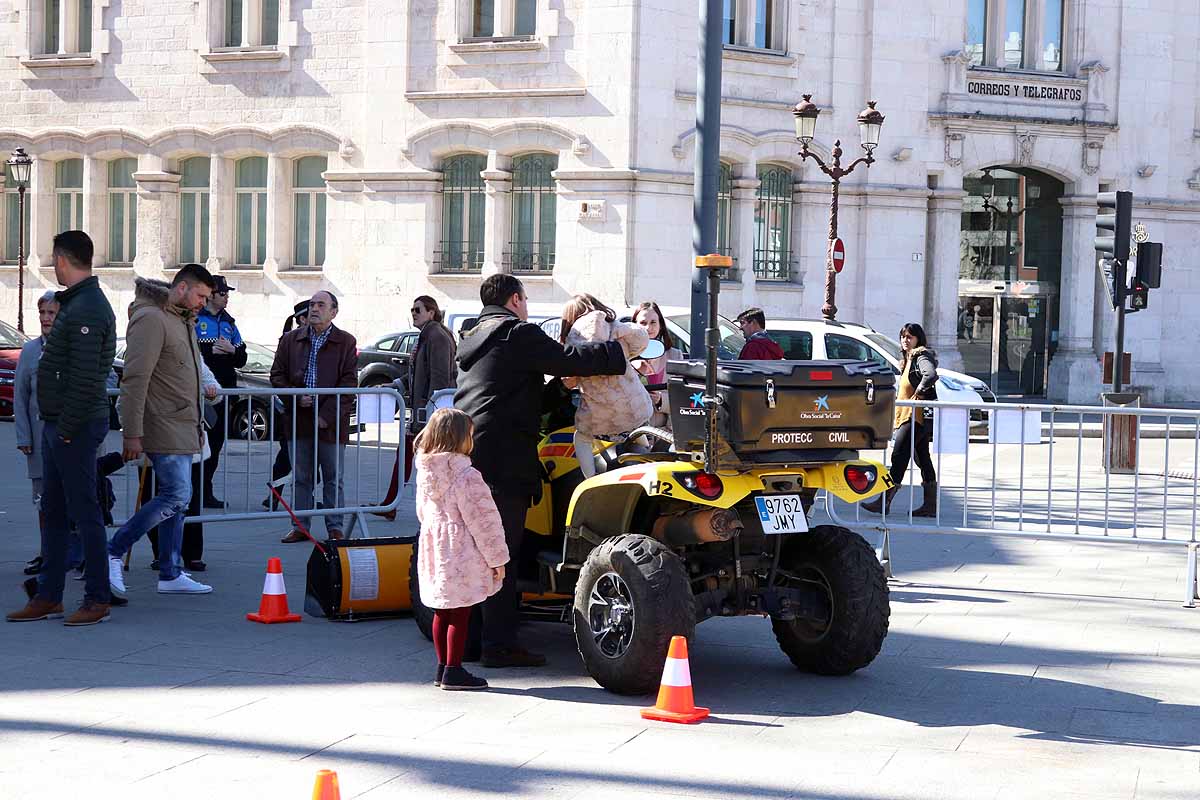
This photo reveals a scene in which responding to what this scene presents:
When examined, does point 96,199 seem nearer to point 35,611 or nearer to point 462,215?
point 462,215

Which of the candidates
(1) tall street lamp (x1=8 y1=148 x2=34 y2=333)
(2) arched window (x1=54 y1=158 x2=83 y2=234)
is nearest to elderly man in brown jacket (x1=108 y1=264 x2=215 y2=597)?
(1) tall street lamp (x1=8 y1=148 x2=34 y2=333)

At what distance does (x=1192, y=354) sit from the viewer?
109 ft

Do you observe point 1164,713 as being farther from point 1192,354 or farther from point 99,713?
point 1192,354

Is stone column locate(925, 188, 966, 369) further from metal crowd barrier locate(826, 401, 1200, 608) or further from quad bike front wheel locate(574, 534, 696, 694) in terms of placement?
quad bike front wheel locate(574, 534, 696, 694)

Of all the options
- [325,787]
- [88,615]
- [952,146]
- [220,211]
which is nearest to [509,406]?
[88,615]

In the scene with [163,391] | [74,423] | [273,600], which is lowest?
[273,600]

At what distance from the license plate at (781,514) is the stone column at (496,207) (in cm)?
2193

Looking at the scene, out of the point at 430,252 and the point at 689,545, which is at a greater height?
the point at 430,252

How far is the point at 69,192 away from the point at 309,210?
19.3 feet

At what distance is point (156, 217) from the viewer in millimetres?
32312

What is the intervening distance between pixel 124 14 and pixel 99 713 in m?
27.9

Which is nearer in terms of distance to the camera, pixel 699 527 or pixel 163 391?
pixel 699 527

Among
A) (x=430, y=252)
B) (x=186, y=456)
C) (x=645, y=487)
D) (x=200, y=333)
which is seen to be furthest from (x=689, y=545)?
(x=430, y=252)

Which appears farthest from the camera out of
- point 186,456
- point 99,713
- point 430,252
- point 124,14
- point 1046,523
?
point 124,14
